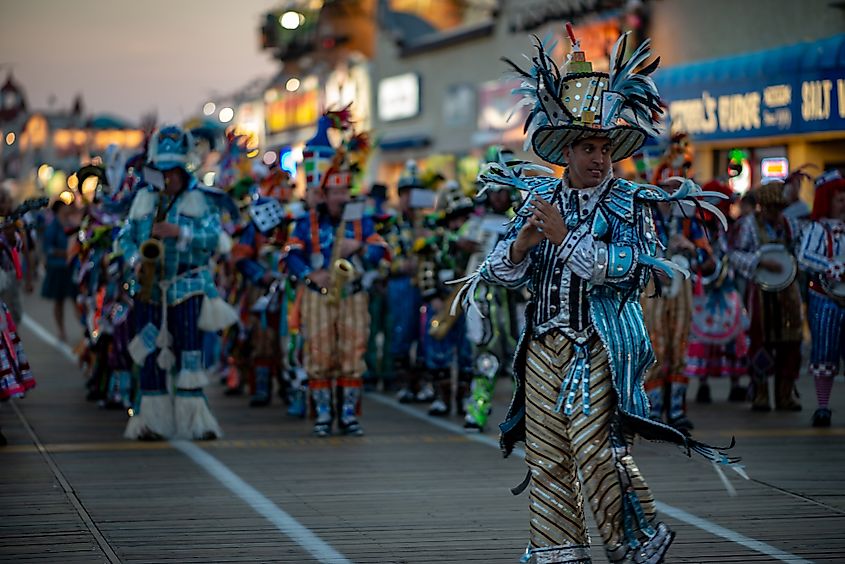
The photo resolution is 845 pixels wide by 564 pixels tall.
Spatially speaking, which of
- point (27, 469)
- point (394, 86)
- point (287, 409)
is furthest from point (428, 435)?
point (394, 86)

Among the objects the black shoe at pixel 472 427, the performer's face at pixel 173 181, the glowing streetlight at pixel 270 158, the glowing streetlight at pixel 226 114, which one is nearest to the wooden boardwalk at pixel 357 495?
the black shoe at pixel 472 427

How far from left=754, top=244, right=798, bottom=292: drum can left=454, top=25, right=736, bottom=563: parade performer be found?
6927 mm

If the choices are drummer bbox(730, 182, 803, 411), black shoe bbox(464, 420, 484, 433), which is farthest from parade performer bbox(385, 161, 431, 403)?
drummer bbox(730, 182, 803, 411)

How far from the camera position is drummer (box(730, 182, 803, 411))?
1328 centimetres

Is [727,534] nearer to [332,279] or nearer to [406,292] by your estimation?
[332,279]

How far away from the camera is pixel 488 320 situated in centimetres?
1234

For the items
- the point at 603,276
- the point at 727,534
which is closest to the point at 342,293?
the point at 727,534

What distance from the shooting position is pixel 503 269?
6.49 meters

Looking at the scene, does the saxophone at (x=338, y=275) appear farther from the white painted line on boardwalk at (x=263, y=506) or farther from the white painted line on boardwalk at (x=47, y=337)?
the white painted line on boardwalk at (x=47, y=337)

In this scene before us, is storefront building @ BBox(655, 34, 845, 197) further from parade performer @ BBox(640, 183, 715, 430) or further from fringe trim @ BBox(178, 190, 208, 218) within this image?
fringe trim @ BBox(178, 190, 208, 218)

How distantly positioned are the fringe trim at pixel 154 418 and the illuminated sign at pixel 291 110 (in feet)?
135

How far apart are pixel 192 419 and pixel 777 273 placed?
5159 millimetres

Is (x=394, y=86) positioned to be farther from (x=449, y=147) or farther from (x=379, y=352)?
(x=379, y=352)

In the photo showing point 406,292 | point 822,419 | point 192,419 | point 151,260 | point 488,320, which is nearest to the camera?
point 151,260
